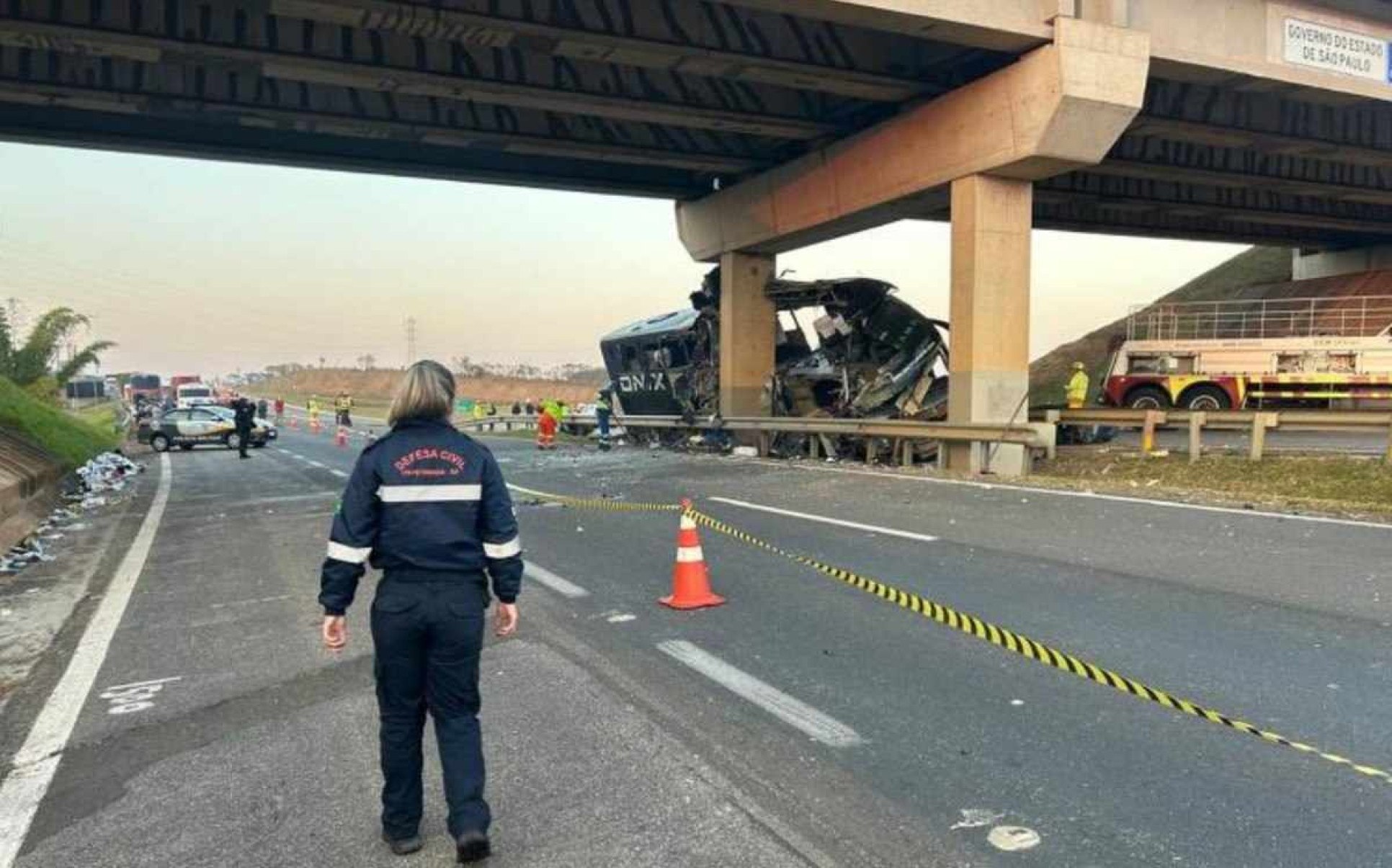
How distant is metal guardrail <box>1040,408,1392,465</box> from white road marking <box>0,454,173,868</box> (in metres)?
15.3

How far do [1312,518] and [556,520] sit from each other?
28.2 feet

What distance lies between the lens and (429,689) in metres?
3.41

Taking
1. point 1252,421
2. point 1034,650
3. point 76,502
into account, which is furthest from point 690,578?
point 76,502

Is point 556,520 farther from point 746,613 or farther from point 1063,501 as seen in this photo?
point 1063,501

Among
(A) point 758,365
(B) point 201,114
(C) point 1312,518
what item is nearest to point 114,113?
(B) point 201,114

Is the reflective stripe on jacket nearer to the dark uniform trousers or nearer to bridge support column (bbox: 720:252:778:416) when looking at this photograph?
the dark uniform trousers

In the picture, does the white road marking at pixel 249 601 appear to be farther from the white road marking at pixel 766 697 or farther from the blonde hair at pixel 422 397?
the blonde hair at pixel 422 397

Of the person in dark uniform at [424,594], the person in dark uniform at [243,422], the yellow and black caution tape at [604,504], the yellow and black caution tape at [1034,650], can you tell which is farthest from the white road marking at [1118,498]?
the person in dark uniform at [243,422]

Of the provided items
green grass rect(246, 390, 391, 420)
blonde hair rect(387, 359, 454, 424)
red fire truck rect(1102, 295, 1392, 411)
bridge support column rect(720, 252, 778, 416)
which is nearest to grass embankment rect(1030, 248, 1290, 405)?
red fire truck rect(1102, 295, 1392, 411)

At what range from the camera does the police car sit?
107 feet

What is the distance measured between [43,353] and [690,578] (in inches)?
1386

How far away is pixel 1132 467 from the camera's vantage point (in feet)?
53.2

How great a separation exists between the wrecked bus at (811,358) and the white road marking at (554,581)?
13.2 meters

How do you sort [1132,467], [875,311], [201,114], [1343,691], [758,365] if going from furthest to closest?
1. [758,365]
2. [875,311]
3. [201,114]
4. [1132,467]
5. [1343,691]
